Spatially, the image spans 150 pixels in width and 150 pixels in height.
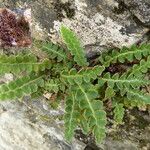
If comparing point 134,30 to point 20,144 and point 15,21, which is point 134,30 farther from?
point 20,144

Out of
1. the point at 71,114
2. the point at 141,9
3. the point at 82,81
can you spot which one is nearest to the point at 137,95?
the point at 82,81

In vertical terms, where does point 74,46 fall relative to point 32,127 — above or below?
above

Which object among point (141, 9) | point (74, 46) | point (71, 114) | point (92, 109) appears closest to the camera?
point (141, 9)

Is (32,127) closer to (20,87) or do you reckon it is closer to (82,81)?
(20,87)

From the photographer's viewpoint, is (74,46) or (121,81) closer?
(74,46)

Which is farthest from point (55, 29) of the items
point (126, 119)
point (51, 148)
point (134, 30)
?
point (51, 148)
